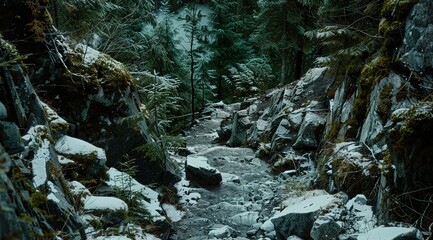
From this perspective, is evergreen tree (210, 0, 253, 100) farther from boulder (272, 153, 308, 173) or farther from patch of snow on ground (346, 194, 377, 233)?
patch of snow on ground (346, 194, 377, 233)

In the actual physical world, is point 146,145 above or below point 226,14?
below

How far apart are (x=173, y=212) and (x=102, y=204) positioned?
11.2ft

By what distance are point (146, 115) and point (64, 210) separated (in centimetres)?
429

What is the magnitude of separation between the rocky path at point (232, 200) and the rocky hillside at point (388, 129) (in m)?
1.16

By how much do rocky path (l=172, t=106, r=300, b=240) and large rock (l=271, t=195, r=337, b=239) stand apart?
0.92 metres

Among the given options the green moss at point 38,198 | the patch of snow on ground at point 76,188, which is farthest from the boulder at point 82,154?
the green moss at point 38,198

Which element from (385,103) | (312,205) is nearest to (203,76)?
(385,103)

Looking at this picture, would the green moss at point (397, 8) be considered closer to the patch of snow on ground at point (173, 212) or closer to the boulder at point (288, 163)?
the boulder at point (288, 163)

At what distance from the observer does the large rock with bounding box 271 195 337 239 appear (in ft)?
19.5

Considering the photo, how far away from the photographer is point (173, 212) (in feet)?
27.8

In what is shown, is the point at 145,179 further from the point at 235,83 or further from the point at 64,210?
the point at 235,83

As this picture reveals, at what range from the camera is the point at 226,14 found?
2570 centimetres

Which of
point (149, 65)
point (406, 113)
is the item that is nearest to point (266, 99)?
point (149, 65)

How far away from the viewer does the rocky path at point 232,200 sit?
7.59 meters
